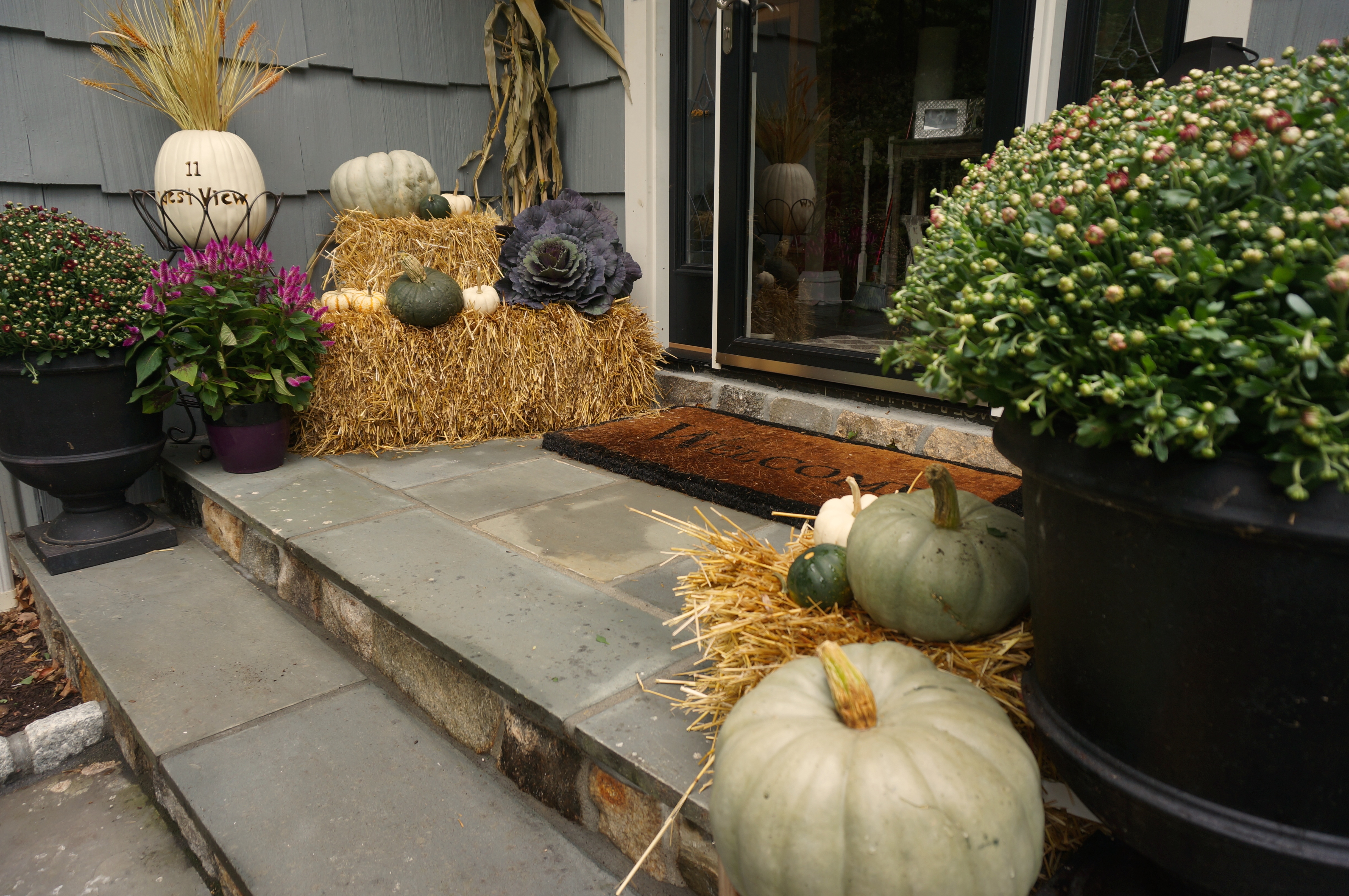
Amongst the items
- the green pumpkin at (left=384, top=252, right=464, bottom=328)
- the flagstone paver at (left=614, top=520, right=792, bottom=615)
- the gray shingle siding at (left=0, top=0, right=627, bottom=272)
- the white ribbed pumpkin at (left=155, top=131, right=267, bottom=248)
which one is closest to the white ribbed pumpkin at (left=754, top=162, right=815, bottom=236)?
the gray shingle siding at (left=0, top=0, right=627, bottom=272)

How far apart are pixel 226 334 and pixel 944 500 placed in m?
2.11

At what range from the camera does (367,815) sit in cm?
131

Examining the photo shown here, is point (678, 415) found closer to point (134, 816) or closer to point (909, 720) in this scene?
point (134, 816)

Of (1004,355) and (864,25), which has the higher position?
(864,25)

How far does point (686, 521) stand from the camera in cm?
208

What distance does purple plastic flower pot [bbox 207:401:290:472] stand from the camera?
246 cm

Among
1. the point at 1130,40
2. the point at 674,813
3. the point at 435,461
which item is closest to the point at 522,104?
the point at 435,461

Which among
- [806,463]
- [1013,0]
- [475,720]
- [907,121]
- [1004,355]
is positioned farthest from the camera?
[907,121]

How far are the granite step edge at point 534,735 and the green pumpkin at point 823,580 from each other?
0.27 m

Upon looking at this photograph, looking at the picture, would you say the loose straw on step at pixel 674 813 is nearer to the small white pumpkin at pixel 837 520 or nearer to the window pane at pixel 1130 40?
the small white pumpkin at pixel 837 520

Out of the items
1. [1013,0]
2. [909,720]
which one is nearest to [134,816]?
[909,720]

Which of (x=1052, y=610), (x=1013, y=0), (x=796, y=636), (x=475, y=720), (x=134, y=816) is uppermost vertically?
(x=1013, y=0)

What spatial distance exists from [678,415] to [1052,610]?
229 centimetres

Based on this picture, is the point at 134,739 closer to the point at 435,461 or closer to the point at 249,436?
the point at 249,436
